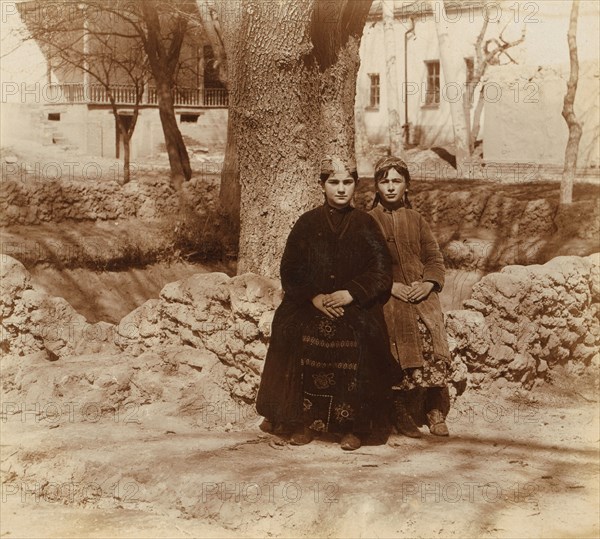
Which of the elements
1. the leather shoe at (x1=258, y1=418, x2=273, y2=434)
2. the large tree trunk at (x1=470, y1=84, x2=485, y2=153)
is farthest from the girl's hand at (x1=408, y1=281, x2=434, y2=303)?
the large tree trunk at (x1=470, y1=84, x2=485, y2=153)

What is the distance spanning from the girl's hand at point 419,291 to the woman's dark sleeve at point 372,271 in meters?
0.17

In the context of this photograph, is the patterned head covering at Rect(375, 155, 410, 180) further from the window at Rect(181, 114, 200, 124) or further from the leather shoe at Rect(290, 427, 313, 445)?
the window at Rect(181, 114, 200, 124)

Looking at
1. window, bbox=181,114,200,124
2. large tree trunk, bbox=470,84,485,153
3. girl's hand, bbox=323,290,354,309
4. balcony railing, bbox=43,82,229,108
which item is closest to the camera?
girl's hand, bbox=323,290,354,309

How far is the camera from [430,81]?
2953 cm

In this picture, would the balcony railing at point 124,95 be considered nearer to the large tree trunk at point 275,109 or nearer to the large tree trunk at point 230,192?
the large tree trunk at point 230,192

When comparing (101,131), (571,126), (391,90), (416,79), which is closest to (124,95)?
(101,131)

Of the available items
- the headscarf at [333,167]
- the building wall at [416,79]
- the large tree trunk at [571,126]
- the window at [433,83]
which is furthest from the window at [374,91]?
the headscarf at [333,167]

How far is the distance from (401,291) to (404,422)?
3.09 ft

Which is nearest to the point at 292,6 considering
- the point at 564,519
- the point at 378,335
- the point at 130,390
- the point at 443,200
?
the point at 378,335

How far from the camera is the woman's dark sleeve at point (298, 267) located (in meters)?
5.42

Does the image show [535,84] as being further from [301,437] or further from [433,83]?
[301,437]

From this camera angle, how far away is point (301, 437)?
5570mm

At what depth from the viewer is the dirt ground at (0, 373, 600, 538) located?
461 cm

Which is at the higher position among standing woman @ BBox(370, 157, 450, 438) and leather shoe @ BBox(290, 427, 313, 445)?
standing woman @ BBox(370, 157, 450, 438)
